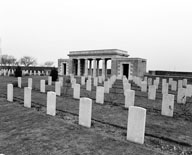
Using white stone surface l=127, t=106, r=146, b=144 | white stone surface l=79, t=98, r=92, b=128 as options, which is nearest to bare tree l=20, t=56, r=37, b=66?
white stone surface l=79, t=98, r=92, b=128

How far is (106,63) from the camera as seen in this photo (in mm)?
32250

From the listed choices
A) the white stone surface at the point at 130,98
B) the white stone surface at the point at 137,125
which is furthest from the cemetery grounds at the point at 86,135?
the white stone surface at the point at 130,98

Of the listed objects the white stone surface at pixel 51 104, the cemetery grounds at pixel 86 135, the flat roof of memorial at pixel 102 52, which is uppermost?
the flat roof of memorial at pixel 102 52

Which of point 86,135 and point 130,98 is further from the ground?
point 130,98

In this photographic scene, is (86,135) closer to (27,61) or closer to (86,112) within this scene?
(86,112)

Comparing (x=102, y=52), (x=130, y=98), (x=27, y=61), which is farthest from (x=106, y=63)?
Result: (x=27, y=61)

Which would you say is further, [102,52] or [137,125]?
[102,52]

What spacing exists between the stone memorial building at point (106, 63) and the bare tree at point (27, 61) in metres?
49.4

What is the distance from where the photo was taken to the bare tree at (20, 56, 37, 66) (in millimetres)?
78188

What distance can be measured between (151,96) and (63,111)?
217 inches

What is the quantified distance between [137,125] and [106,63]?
28798 millimetres

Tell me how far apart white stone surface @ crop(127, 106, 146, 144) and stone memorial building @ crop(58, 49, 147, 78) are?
21699 millimetres

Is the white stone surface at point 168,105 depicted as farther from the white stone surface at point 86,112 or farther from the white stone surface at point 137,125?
the white stone surface at point 86,112

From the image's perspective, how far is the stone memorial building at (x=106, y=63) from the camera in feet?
83.3
